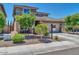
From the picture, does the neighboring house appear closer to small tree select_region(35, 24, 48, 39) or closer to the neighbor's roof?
the neighbor's roof

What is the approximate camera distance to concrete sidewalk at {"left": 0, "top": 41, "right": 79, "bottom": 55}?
5.45 meters

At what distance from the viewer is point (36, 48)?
564 cm

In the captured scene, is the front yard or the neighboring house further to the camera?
the neighboring house

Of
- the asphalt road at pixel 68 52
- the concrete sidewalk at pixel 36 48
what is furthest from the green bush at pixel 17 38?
the asphalt road at pixel 68 52

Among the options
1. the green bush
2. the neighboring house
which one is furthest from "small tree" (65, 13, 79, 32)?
the green bush

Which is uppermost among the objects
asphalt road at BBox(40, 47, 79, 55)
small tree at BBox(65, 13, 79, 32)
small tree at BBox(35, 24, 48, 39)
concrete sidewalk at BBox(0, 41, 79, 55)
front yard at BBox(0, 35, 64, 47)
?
small tree at BBox(65, 13, 79, 32)

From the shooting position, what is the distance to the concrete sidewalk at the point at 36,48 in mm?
5445

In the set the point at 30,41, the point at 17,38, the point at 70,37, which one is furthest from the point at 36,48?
the point at 70,37

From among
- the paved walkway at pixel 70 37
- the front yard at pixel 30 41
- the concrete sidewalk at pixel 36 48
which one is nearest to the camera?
the concrete sidewalk at pixel 36 48

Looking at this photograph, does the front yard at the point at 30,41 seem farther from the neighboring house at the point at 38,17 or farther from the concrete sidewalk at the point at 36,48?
the neighboring house at the point at 38,17

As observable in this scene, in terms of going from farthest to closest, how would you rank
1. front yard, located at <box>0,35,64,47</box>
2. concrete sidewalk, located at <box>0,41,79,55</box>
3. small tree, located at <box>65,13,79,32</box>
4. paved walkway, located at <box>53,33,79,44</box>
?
paved walkway, located at <box>53,33,79,44</box>
small tree, located at <box>65,13,79,32</box>
front yard, located at <box>0,35,64,47</box>
concrete sidewalk, located at <box>0,41,79,55</box>

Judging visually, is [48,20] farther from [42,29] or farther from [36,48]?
[36,48]
